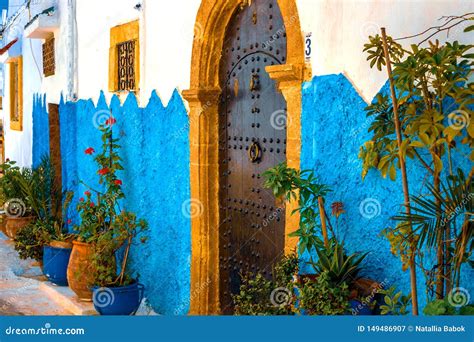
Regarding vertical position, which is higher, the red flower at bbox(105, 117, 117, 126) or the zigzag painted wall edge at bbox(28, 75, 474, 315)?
the red flower at bbox(105, 117, 117, 126)

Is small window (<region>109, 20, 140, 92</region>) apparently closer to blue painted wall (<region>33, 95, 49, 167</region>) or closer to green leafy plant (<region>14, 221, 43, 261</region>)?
green leafy plant (<region>14, 221, 43, 261</region>)

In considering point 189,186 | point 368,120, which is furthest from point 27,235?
point 368,120

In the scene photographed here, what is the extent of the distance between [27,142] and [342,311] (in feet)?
37.2

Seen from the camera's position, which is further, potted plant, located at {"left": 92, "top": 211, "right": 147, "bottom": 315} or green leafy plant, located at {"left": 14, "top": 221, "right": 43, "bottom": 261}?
green leafy plant, located at {"left": 14, "top": 221, "right": 43, "bottom": 261}

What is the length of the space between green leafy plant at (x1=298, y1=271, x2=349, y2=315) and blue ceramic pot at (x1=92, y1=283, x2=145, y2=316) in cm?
303

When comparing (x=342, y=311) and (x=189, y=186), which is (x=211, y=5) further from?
(x=342, y=311)

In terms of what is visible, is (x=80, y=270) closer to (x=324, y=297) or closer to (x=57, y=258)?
(x=57, y=258)

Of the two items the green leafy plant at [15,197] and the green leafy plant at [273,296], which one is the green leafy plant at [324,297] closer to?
Result: the green leafy plant at [273,296]

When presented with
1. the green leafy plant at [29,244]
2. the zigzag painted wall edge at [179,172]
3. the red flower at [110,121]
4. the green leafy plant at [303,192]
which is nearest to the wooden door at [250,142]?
the zigzag painted wall edge at [179,172]

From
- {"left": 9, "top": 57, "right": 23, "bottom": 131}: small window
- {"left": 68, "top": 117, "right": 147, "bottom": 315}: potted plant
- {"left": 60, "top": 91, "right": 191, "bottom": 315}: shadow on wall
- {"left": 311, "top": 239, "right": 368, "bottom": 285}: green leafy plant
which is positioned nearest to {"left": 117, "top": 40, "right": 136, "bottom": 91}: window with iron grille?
{"left": 60, "top": 91, "right": 191, "bottom": 315}: shadow on wall

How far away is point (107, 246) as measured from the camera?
7.22 meters

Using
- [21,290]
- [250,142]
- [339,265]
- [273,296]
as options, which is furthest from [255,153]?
[21,290]

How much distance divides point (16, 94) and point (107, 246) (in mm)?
10098

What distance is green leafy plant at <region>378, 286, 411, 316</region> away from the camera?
3.86 m
